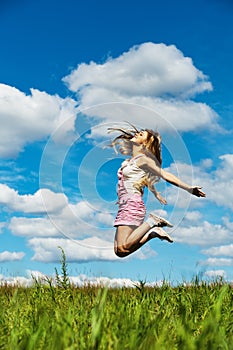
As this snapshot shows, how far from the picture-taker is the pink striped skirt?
8.40 metres

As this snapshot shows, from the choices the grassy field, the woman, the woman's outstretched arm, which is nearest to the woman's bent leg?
the woman

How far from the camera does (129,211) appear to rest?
27.6 ft

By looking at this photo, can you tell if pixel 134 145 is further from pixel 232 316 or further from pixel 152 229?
pixel 232 316

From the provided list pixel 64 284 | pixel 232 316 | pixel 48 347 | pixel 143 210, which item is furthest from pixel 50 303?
pixel 143 210

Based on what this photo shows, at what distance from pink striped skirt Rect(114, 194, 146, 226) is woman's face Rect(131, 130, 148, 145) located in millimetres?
885

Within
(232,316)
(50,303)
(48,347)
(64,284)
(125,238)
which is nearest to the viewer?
(48,347)

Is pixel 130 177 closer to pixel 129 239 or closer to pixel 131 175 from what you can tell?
pixel 131 175

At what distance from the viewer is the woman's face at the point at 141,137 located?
340 inches

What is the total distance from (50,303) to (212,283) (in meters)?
2.58

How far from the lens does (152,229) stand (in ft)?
28.2

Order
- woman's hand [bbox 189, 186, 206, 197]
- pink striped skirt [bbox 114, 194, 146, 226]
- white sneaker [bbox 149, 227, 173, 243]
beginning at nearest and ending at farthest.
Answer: woman's hand [bbox 189, 186, 206, 197] < pink striped skirt [bbox 114, 194, 146, 226] < white sneaker [bbox 149, 227, 173, 243]

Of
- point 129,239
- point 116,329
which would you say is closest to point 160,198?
point 129,239

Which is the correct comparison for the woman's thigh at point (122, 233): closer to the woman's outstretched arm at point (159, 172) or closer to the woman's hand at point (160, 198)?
the woman's hand at point (160, 198)

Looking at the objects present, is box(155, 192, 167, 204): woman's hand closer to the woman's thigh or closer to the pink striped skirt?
the pink striped skirt
